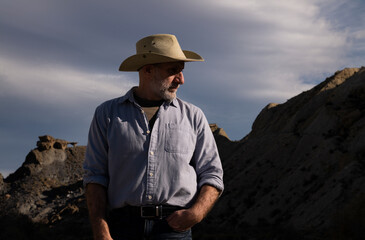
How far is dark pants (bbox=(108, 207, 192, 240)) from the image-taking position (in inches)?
149

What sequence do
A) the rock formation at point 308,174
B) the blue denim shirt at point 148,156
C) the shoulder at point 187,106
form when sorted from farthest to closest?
the rock formation at point 308,174, the shoulder at point 187,106, the blue denim shirt at point 148,156

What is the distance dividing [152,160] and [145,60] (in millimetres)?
1017

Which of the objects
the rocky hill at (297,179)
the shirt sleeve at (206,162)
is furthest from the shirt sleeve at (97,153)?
the rocky hill at (297,179)

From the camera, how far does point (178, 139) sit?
405 centimetres

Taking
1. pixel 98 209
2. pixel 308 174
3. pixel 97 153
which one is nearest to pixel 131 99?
pixel 97 153

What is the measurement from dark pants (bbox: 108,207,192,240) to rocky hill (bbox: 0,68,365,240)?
15.2 meters

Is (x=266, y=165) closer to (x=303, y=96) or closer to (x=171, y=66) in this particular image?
(x=303, y=96)

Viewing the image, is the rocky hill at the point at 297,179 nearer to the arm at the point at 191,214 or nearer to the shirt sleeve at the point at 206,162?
the shirt sleeve at the point at 206,162

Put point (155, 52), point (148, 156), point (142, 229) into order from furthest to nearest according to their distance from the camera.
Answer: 1. point (155, 52)
2. point (148, 156)
3. point (142, 229)

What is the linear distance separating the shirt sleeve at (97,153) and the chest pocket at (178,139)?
60 cm

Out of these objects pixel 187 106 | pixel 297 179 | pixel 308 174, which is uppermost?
pixel 308 174

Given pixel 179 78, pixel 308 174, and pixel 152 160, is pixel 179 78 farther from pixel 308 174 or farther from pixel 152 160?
pixel 308 174

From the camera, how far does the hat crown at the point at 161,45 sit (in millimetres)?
4258

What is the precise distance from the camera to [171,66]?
427 centimetres
